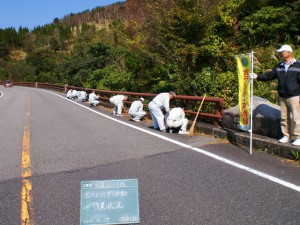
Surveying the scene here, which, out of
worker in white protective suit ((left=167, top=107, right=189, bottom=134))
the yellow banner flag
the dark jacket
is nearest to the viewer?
the dark jacket

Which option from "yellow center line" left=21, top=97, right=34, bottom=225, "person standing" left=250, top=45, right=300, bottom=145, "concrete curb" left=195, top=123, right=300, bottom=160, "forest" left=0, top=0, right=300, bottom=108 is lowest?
"yellow center line" left=21, top=97, right=34, bottom=225

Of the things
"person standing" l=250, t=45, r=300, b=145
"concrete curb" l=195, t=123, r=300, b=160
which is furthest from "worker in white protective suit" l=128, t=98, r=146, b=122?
"person standing" l=250, t=45, r=300, b=145

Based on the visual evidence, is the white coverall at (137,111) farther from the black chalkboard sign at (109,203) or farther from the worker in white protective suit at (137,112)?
the black chalkboard sign at (109,203)

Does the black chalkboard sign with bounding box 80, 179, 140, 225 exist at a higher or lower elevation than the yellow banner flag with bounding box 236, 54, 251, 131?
lower

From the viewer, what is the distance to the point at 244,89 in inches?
256

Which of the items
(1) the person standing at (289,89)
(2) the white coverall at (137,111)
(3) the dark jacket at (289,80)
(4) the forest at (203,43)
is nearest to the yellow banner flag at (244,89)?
(1) the person standing at (289,89)

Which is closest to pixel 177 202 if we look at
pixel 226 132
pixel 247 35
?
pixel 226 132

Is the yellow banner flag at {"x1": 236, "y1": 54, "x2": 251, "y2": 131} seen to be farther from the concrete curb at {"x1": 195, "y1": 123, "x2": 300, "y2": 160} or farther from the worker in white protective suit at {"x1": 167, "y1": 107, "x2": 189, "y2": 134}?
the worker in white protective suit at {"x1": 167, "y1": 107, "x2": 189, "y2": 134}

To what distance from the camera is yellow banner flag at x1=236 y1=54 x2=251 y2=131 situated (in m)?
6.35

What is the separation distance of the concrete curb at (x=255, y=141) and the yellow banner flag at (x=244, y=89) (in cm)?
37

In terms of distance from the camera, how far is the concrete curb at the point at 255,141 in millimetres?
5765

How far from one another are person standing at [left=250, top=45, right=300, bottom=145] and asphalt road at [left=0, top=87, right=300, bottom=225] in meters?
0.62

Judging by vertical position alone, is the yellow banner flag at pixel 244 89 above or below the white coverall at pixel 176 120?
above

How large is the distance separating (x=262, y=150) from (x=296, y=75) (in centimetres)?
160
